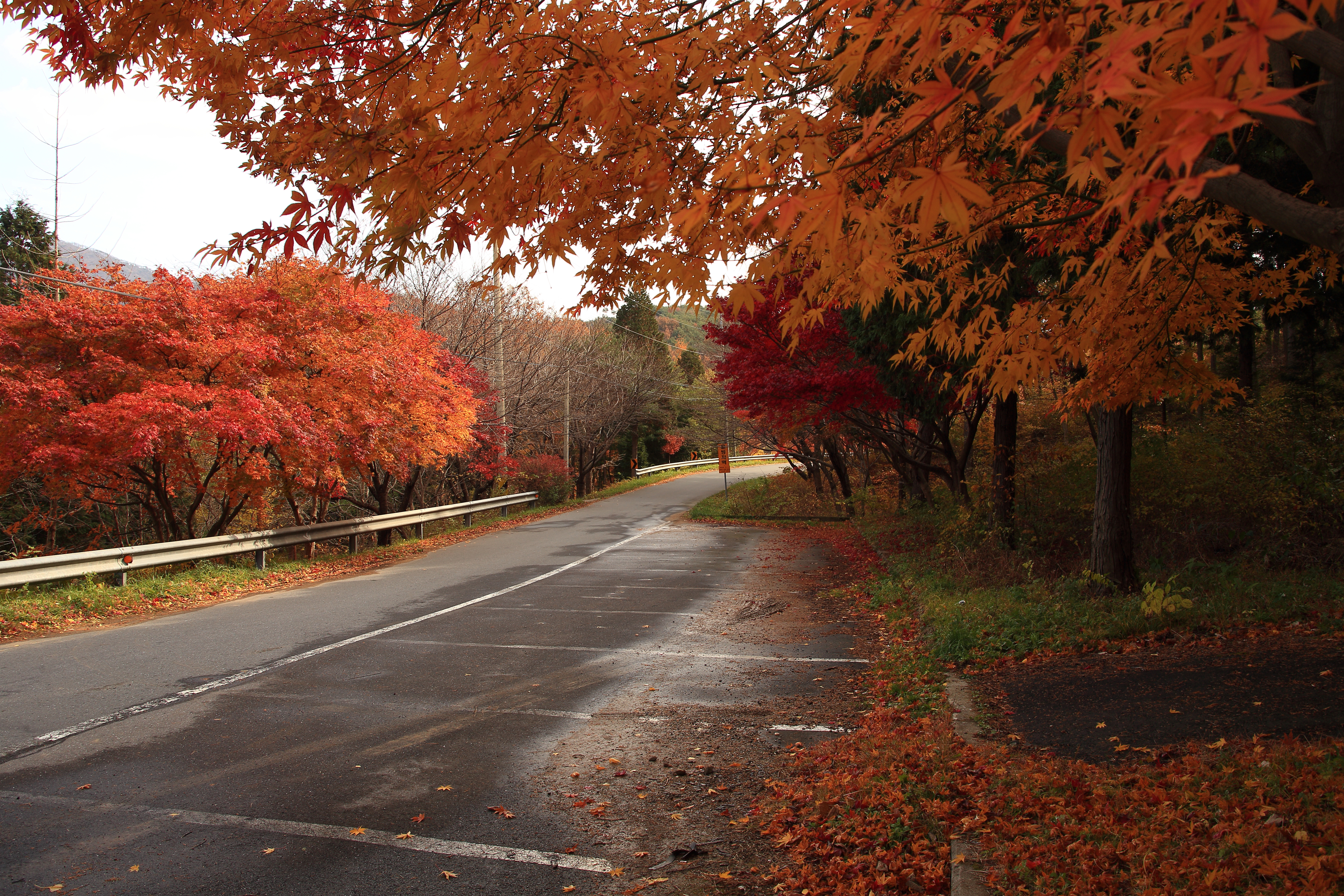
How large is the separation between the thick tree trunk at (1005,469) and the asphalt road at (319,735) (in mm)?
4656

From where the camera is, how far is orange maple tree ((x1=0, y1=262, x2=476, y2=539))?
35.8 feet

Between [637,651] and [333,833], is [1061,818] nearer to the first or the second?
[333,833]

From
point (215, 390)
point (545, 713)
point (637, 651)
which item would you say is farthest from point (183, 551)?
point (545, 713)

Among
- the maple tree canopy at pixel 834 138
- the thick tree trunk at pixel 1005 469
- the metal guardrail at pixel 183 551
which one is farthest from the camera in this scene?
the thick tree trunk at pixel 1005 469

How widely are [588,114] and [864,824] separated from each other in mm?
3702

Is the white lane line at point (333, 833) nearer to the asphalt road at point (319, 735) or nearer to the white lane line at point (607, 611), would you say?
the asphalt road at point (319, 735)

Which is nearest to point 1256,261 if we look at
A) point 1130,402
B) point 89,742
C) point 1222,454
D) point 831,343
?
point 1222,454

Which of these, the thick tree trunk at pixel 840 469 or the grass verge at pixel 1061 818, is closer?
the grass verge at pixel 1061 818

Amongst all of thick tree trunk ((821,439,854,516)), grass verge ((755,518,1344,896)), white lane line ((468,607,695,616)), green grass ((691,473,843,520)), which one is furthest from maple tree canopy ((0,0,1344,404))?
green grass ((691,473,843,520))

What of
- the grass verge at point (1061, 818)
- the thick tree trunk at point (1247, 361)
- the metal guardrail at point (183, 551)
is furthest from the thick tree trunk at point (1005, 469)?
the metal guardrail at point (183, 551)

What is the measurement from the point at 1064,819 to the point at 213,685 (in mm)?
6574

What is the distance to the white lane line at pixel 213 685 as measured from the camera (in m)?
5.39

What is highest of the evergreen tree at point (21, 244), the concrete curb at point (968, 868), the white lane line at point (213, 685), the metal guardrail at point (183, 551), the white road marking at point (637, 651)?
the evergreen tree at point (21, 244)

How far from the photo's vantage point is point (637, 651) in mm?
8109
